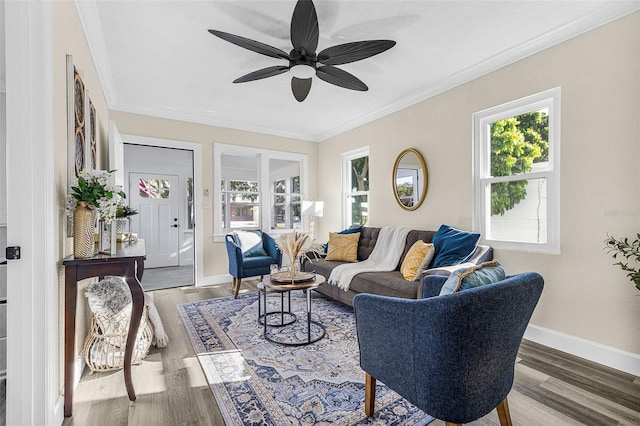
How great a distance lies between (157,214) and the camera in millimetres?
6305

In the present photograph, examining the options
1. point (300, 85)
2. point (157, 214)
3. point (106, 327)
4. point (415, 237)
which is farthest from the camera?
point (157, 214)

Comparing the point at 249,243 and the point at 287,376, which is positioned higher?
the point at 249,243

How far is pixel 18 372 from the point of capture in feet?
4.49

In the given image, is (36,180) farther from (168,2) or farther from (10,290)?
(168,2)

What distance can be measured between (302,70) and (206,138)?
8.79 ft

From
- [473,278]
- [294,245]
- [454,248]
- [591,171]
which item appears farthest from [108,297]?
[591,171]

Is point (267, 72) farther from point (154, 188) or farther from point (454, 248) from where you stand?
point (154, 188)

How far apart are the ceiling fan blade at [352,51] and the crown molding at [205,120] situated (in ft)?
9.14

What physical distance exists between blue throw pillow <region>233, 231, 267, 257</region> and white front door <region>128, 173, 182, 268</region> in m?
2.80

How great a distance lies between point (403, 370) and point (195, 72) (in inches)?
129

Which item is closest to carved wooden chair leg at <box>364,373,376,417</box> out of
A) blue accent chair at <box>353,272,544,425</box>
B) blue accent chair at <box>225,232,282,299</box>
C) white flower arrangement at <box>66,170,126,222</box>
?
blue accent chair at <box>353,272,544,425</box>

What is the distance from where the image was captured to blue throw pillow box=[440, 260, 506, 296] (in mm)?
1308

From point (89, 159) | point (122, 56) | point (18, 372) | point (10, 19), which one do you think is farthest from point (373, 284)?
point (122, 56)

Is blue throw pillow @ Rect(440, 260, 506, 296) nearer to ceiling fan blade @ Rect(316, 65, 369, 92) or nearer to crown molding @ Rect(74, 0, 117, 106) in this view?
ceiling fan blade @ Rect(316, 65, 369, 92)
